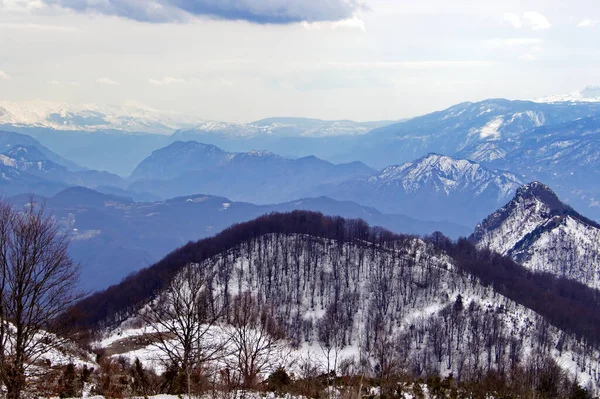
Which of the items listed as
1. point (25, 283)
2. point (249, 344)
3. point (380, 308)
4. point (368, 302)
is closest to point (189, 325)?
point (249, 344)

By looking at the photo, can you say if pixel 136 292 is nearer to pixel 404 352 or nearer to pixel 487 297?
pixel 404 352

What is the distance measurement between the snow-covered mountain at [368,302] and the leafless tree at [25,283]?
182 ft

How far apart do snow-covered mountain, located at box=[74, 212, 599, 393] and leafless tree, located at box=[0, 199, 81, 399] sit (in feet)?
182

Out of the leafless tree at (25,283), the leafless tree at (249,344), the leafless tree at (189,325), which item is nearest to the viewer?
the leafless tree at (25,283)

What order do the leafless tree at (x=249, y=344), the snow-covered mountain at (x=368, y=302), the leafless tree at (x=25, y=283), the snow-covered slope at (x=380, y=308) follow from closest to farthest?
the leafless tree at (x=25, y=283) < the leafless tree at (x=249, y=344) < the snow-covered mountain at (x=368, y=302) < the snow-covered slope at (x=380, y=308)

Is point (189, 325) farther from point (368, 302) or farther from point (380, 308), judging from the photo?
point (368, 302)

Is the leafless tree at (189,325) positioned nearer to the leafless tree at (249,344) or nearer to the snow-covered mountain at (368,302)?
the leafless tree at (249,344)

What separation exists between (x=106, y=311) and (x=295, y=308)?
4490 centimetres

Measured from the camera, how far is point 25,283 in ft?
86.8

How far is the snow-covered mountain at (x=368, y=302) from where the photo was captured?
10062 cm

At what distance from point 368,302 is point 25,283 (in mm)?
96878

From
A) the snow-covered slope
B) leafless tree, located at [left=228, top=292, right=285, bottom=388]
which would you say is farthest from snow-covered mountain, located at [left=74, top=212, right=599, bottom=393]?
leafless tree, located at [left=228, top=292, right=285, bottom=388]

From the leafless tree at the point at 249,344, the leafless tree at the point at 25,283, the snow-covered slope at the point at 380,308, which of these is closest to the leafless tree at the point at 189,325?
the leafless tree at the point at 249,344

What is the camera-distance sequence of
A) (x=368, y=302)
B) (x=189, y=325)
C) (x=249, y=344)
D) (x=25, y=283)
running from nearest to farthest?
(x=25, y=283) < (x=189, y=325) < (x=249, y=344) < (x=368, y=302)
